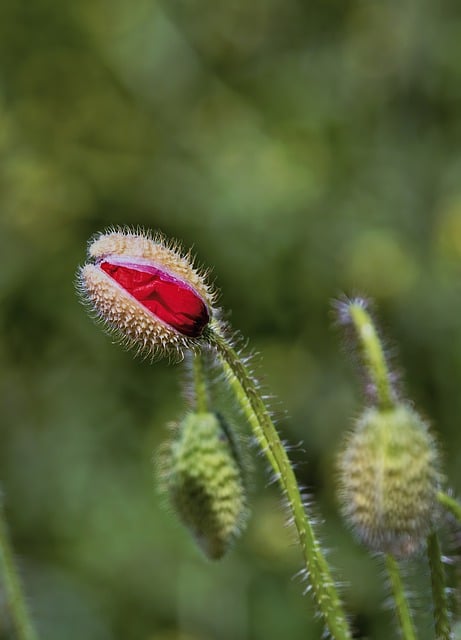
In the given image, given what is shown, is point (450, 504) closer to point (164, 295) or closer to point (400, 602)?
point (400, 602)

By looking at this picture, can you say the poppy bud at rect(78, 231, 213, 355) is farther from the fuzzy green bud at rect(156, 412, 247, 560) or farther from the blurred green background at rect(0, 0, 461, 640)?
the blurred green background at rect(0, 0, 461, 640)

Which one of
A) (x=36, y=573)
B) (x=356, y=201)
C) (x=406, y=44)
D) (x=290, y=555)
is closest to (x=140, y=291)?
(x=290, y=555)

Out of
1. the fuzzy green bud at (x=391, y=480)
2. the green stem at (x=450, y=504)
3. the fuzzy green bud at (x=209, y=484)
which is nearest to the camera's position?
the fuzzy green bud at (x=391, y=480)

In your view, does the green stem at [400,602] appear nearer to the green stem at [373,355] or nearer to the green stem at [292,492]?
the green stem at [292,492]

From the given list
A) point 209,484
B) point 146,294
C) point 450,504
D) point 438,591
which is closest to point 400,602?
point 438,591

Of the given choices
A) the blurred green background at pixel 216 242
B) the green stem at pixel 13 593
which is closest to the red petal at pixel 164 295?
the green stem at pixel 13 593

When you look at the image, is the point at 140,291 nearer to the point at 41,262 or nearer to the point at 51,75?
the point at 41,262
